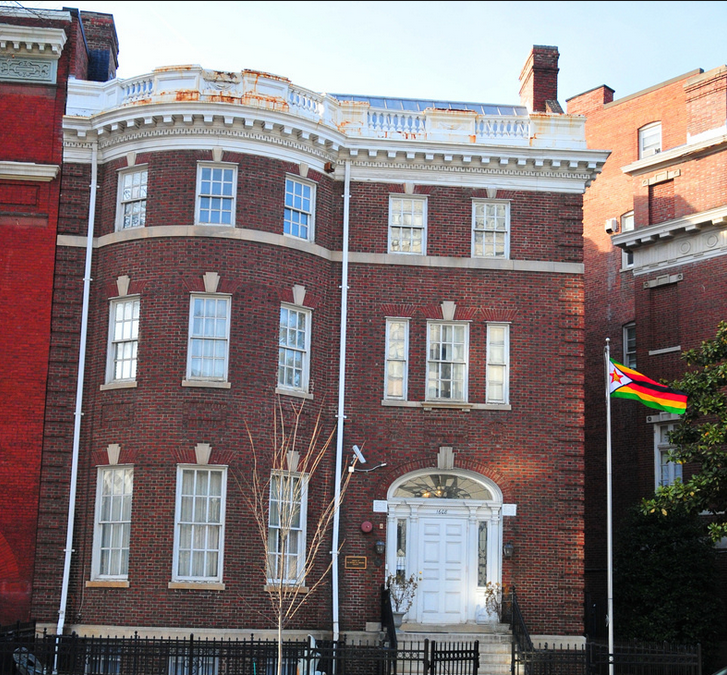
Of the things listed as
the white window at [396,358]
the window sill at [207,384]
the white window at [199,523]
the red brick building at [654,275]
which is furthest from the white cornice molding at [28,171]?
the red brick building at [654,275]

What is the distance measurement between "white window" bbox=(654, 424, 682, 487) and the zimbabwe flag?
714 centimetres

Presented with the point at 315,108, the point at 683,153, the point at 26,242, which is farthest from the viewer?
the point at 683,153

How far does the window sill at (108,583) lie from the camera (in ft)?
77.9

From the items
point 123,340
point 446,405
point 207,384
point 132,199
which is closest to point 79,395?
point 123,340

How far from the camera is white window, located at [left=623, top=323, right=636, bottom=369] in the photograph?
34.4 metres

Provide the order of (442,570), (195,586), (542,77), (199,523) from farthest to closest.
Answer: (542,77) < (442,570) < (199,523) < (195,586)

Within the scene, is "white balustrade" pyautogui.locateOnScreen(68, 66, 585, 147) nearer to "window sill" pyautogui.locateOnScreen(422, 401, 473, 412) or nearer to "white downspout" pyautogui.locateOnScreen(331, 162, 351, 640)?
"white downspout" pyautogui.locateOnScreen(331, 162, 351, 640)

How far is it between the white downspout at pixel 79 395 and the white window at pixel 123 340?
2.14ft

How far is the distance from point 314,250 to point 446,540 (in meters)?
7.70

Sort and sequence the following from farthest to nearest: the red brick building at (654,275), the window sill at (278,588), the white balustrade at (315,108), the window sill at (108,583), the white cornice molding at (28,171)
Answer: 1. the red brick building at (654,275)
2. the white cornice molding at (28,171)
3. the white balustrade at (315,108)
4. the window sill at (108,583)
5. the window sill at (278,588)

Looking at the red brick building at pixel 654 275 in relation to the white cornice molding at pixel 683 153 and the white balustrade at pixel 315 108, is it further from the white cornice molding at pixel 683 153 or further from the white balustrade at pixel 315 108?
the white balustrade at pixel 315 108

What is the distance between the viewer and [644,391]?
962 inches

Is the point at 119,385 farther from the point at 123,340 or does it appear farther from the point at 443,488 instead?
the point at 443,488

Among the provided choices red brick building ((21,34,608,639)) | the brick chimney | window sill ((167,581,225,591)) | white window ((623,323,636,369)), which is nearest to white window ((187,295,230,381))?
red brick building ((21,34,608,639))
